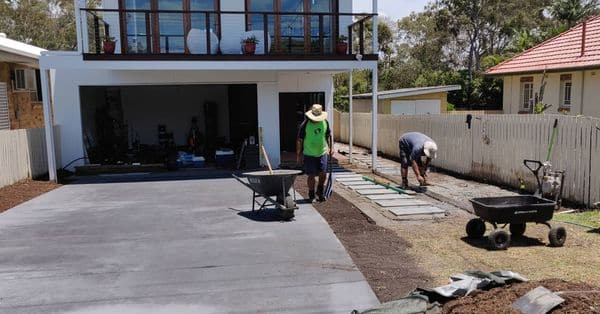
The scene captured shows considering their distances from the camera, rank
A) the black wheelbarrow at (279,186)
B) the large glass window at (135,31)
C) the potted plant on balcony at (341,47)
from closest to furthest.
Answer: the black wheelbarrow at (279,186) < the potted plant on balcony at (341,47) < the large glass window at (135,31)

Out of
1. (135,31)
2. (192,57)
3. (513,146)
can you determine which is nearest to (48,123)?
(135,31)

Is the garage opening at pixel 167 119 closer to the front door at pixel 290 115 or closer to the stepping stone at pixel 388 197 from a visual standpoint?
the front door at pixel 290 115

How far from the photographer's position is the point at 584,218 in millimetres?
7734

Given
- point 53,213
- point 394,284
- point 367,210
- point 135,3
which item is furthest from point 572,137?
point 135,3

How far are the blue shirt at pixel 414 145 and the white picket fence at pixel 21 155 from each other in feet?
29.9

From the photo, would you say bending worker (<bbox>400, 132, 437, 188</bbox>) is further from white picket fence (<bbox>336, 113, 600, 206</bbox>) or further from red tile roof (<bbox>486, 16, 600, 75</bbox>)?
red tile roof (<bbox>486, 16, 600, 75</bbox>)

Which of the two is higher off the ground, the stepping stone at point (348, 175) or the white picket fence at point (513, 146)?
the white picket fence at point (513, 146)

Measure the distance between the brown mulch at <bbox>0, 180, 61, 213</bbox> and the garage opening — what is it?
12.1ft

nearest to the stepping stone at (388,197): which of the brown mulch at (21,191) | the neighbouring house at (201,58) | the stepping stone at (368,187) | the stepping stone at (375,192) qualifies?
the stepping stone at (375,192)

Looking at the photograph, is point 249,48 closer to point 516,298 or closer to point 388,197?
point 388,197

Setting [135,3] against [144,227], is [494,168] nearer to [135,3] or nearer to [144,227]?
[144,227]

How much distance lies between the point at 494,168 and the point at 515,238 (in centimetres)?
480

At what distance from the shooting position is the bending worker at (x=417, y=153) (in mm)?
→ 10469

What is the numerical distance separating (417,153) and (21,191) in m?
8.88
